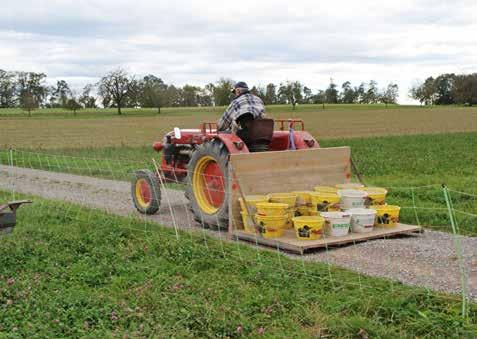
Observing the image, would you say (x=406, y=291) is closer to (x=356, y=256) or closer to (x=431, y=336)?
(x=431, y=336)

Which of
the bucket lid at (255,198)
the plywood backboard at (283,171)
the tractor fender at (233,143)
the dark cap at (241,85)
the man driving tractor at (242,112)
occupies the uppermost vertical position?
the dark cap at (241,85)

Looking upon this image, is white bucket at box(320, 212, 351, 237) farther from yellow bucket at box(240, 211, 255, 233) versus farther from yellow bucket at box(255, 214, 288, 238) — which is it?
yellow bucket at box(240, 211, 255, 233)

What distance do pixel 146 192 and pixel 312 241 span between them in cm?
337

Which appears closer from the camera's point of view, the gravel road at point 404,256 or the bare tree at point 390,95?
the gravel road at point 404,256

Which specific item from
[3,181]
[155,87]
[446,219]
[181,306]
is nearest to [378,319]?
[181,306]

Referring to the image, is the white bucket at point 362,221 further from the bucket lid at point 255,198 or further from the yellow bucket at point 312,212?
the bucket lid at point 255,198

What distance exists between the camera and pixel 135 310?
183 inches

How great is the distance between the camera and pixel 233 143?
775 centimetres

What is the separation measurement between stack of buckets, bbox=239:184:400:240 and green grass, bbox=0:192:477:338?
1.57ft

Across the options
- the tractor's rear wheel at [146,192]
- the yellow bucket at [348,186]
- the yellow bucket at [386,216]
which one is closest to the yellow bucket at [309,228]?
the yellow bucket at [386,216]

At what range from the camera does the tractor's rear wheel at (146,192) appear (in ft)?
29.5

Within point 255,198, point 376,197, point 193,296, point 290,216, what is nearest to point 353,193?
point 376,197

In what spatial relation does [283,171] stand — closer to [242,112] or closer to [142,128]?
[242,112]

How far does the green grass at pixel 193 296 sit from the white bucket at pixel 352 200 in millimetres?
1435
